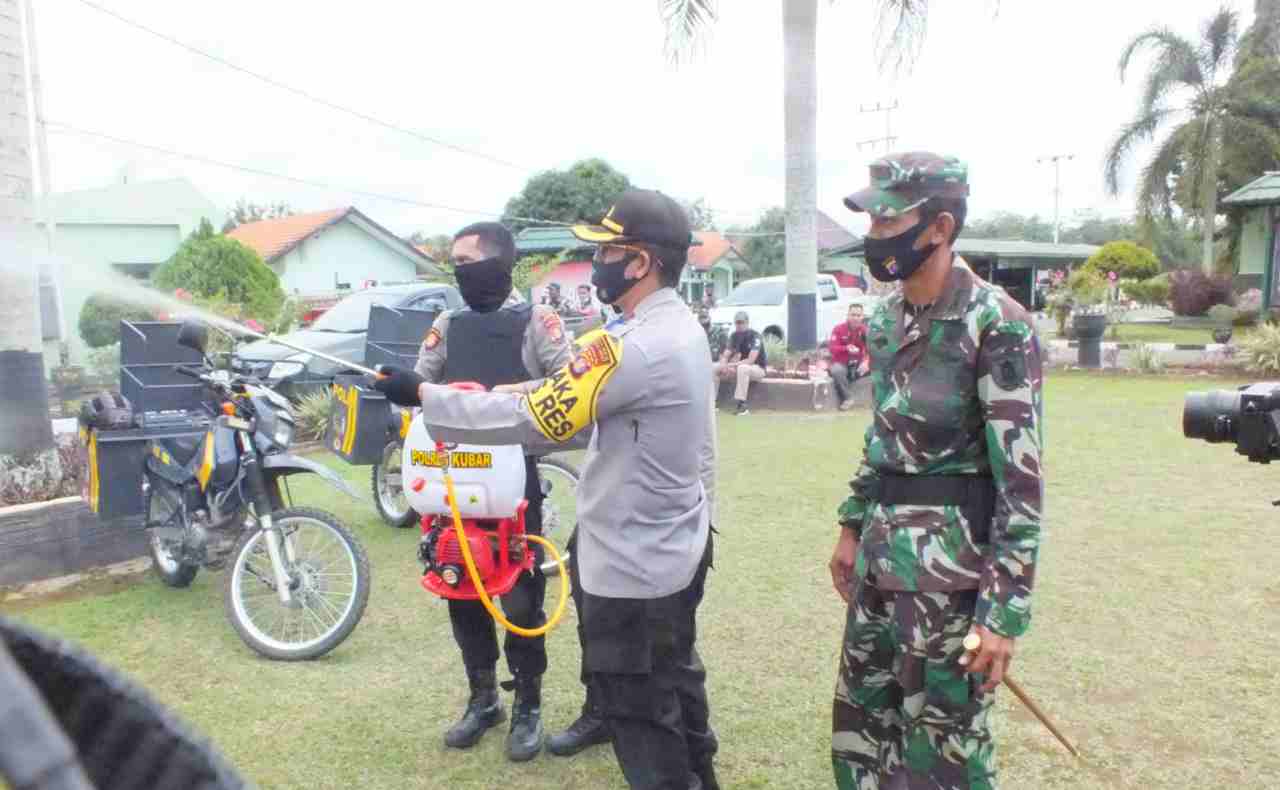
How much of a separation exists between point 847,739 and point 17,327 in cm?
517

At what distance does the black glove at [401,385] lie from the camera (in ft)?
8.61

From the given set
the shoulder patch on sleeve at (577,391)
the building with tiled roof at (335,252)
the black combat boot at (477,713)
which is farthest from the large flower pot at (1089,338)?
the building with tiled roof at (335,252)

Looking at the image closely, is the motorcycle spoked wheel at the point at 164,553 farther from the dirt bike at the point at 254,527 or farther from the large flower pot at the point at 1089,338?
the large flower pot at the point at 1089,338

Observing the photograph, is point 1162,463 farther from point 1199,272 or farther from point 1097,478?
point 1199,272

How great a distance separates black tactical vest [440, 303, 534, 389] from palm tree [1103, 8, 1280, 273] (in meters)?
28.6

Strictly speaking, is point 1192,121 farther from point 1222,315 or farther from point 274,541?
point 274,541

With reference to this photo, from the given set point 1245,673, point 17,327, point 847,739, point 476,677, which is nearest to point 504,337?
point 476,677

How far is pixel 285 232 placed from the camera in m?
32.9

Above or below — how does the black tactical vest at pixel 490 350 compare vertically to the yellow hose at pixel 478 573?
above

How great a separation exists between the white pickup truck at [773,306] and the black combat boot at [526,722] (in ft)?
49.1

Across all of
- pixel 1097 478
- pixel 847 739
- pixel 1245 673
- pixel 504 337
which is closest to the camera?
pixel 847 739

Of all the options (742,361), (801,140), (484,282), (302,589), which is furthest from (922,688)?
(801,140)

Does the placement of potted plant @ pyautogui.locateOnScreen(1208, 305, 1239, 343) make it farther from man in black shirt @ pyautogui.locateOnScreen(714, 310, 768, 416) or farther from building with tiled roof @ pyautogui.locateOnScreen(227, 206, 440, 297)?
building with tiled roof @ pyautogui.locateOnScreen(227, 206, 440, 297)

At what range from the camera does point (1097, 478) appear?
7281 millimetres
